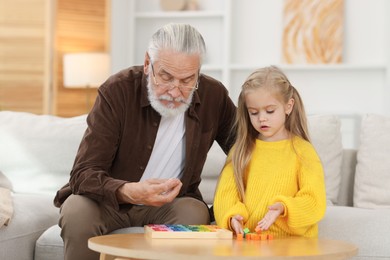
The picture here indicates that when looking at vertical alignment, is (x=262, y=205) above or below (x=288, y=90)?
below

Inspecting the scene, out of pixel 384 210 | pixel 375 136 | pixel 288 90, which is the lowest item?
pixel 384 210

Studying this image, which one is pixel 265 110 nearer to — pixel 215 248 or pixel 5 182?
pixel 215 248

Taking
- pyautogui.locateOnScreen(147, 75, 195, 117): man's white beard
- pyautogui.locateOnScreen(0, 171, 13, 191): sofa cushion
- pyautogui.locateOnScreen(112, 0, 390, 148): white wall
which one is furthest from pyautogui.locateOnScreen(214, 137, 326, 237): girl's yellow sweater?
pyautogui.locateOnScreen(112, 0, 390, 148): white wall

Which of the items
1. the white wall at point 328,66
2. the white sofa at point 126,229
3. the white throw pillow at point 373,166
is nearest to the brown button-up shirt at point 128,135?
the white sofa at point 126,229

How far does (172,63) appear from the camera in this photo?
2.70 m

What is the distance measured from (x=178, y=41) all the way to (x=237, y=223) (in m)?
0.65

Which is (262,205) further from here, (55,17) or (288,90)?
(55,17)

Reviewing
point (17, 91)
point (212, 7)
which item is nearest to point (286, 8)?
point (212, 7)

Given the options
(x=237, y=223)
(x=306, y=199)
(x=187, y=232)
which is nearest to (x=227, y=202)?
(x=237, y=223)

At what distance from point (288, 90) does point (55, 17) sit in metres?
4.19

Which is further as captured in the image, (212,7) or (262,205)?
(212,7)

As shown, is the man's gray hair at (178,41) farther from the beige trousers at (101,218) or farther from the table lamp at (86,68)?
the table lamp at (86,68)

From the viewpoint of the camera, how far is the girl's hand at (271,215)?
2510 millimetres

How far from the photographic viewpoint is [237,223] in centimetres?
255
